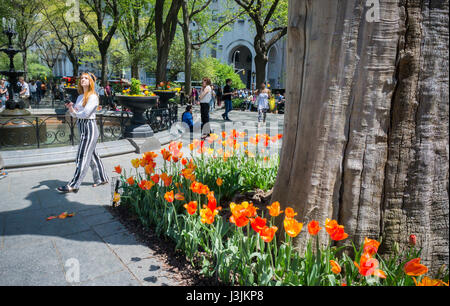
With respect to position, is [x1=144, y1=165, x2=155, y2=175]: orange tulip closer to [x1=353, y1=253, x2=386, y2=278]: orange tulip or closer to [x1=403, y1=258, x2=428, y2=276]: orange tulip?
[x1=353, y1=253, x2=386, y2=278]: orange tulip

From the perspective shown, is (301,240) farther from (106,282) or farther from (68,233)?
(68,233)


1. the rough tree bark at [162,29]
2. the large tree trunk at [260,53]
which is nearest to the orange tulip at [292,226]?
the rough tree bark at [162,29]

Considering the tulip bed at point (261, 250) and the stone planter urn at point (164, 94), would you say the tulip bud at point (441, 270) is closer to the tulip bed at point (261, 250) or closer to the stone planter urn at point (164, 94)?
the tulip bed at point (261, 250)

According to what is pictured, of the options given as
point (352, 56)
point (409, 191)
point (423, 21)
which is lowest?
point (409, 191)

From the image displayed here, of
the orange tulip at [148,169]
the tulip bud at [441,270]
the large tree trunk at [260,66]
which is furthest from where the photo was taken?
the large tree trunk at [260,66]

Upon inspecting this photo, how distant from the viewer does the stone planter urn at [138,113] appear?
31.3 feet

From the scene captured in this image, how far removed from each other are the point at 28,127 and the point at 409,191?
34.4 ft

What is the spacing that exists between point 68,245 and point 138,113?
22.4ft

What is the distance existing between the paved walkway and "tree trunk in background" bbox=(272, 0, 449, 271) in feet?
5.12

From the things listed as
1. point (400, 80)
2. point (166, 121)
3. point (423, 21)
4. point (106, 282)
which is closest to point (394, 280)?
point (400, 80)

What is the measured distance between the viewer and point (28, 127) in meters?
9.92

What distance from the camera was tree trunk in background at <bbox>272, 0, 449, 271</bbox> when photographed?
2420 millimetres

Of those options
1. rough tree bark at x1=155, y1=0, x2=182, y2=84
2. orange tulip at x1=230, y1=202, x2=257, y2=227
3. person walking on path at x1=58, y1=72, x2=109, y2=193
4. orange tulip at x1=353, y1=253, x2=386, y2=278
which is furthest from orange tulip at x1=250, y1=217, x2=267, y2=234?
rough tree bark at x1=155, y1=0, x2=182, y2=84

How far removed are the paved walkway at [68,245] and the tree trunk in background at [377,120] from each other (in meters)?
1.56
